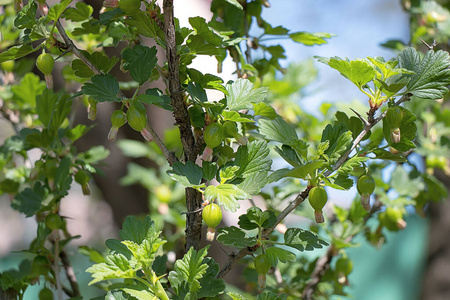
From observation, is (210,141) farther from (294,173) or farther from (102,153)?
(102,153)

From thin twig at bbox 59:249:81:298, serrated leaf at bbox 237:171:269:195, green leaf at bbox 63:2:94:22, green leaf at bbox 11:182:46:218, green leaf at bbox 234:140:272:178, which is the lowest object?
thin twig at bbox 59:249:81:298

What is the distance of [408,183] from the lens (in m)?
0.94

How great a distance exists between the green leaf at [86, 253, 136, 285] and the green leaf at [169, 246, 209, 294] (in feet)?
0.16

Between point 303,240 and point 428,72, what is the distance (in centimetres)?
23

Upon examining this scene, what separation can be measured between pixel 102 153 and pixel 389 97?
1.52 feet

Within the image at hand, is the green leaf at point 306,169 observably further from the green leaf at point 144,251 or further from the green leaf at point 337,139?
the green leaf at point 144,251

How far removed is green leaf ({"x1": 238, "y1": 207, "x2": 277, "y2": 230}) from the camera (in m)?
0.55

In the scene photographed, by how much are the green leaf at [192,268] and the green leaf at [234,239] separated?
0.13ft

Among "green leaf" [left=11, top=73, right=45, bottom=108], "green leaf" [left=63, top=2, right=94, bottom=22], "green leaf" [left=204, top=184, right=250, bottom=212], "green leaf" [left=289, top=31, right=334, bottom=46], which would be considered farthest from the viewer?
"green leaf" [left=11, top=73, right=45, bottom=108]

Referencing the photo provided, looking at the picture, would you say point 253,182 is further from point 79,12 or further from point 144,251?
point 79,12

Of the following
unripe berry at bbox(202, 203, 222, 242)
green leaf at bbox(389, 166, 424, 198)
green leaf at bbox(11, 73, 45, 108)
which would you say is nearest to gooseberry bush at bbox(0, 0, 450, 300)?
unripe berry at bbox(202, 203, 222, 242)

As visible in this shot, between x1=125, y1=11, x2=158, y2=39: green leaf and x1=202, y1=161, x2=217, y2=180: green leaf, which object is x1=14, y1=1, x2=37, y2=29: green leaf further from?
x1=202, y1=161, x2=217, y2=180: green leaf

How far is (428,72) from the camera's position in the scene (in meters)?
0.51

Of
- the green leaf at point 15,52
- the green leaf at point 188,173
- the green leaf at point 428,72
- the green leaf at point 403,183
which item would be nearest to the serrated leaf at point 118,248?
the green leaf at point 188,173
